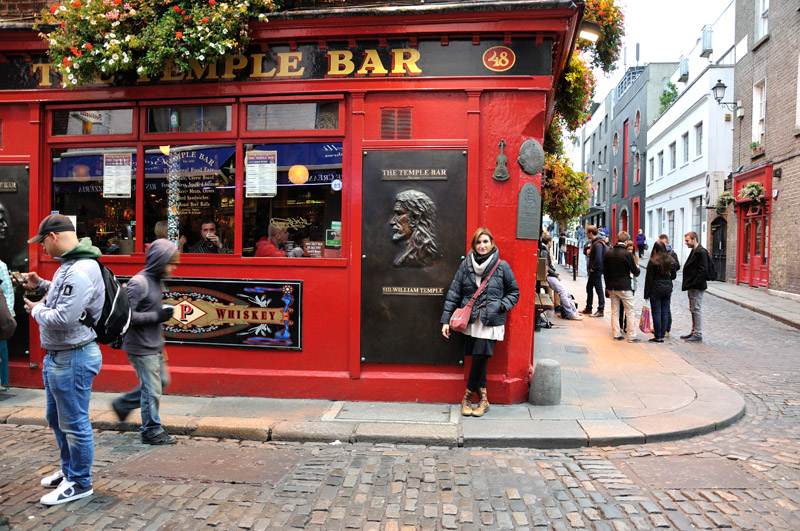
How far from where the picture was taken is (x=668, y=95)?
108ft

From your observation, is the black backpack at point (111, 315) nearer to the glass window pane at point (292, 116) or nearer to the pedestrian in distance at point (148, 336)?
the pedestrian in distance at point (148, 336)

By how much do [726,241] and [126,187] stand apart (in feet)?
67.9

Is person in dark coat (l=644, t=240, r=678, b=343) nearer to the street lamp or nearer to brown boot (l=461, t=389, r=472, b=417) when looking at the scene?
brown boot (l=461, t=389, r=472, b=417)

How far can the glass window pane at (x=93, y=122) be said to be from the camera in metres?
6.89

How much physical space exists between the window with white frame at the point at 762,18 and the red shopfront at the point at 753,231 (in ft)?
14.3

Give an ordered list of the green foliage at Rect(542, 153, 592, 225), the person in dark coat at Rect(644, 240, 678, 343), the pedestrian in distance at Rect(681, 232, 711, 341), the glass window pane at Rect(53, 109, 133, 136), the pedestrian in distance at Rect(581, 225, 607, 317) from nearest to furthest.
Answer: the glass window pane at Rect(53, 109, 133, 136) < the person in dark coat at Rect(644, 240, 678, 343) < the pedestrian in distance at Rect(681, 232, 711, 341) < the pedestrian in distance at Rect(581, 225, 607, 317) < the green foliage at Rect(542, 153, 592, 225)

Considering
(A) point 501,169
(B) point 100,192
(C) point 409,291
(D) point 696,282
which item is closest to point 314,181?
(C) point 409,291

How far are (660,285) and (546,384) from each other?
16.8 feet

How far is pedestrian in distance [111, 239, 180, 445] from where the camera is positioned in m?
4.92

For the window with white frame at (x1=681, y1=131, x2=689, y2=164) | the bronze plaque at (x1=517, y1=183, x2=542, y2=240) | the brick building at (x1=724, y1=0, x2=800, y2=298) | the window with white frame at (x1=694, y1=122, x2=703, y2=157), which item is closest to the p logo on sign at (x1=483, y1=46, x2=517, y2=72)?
the bronze plaque at (x1=517, y1=183, x2=542, y2=240)

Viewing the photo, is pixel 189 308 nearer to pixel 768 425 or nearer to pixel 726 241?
pixel 768 425

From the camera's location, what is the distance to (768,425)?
5.78m

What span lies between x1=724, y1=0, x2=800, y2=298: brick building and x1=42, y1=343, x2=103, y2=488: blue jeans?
1718 centimetres

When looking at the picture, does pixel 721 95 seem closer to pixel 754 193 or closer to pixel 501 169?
pixel 754 193
